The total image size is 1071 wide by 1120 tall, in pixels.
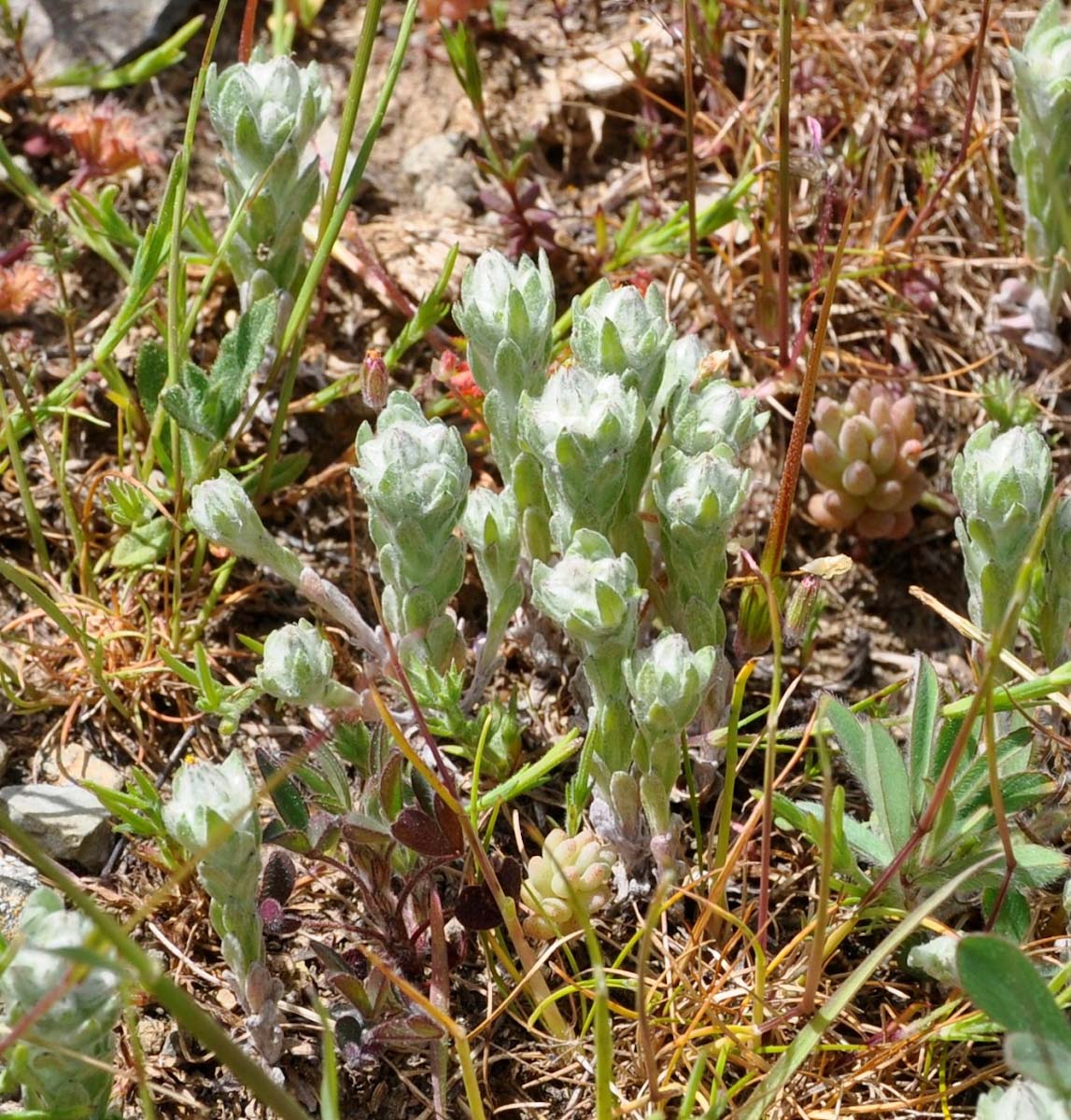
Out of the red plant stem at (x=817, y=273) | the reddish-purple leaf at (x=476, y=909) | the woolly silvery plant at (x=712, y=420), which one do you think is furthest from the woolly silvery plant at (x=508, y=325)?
the reddish-purple leaf at (x=476, y=909)

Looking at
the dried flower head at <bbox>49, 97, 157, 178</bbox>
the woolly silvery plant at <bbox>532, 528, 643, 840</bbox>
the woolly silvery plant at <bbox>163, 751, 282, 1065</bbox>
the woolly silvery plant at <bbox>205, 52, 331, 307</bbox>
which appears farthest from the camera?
the dried flower head at <bbox>49, 97, 157, 178</bbox>

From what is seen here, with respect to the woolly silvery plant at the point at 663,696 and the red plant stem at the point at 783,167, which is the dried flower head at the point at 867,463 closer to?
the red plant stem at the point at 783,167

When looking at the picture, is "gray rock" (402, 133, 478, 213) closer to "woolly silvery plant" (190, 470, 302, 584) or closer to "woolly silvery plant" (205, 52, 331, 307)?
"woolly silvery plant" (205, 52, 331, 307)

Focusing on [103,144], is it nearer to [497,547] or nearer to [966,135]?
[497,547]

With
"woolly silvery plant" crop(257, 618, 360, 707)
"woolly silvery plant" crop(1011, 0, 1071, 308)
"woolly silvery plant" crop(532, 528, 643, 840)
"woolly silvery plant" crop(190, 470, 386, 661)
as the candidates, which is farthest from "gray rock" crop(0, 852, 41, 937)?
"woolly silvery plant" crop(1011, 0, 1071, 308)

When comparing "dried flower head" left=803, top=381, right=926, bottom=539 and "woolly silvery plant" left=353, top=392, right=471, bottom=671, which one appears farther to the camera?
"dried flower head" left=803, top=381, right=926, bottom=539

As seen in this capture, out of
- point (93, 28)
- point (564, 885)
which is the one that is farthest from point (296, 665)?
point (93, 28)

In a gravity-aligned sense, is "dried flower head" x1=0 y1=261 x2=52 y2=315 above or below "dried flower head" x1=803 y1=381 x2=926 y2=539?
above

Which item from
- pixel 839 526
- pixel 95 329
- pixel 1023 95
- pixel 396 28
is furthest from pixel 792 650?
pixel 396 28
